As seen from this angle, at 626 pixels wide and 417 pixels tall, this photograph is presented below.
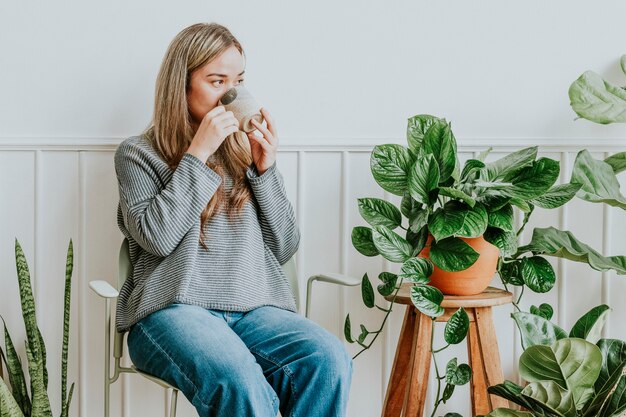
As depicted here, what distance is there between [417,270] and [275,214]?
0.40 metres

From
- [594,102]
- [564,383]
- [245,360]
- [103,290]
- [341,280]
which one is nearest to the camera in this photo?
[245,360]

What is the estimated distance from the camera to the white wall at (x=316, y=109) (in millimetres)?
2084

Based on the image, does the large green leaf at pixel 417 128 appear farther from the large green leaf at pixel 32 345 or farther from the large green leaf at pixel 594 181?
the large green leaf at pixel 32 345

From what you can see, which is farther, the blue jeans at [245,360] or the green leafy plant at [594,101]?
the green leafy plant at [594,101]

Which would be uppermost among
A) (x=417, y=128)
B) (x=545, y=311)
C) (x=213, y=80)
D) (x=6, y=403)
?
(x=213, y=80)

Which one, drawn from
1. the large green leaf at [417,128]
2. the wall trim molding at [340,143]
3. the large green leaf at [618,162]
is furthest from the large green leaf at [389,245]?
the large green leaf at [618,162]

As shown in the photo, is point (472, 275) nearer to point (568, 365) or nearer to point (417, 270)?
point (417, 270)

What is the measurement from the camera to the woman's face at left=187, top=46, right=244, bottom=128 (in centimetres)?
185

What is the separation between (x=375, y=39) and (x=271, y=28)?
0.30 m

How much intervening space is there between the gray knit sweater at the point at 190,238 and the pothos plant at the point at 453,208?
0.23 meters

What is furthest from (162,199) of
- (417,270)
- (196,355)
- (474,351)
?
(474,351)

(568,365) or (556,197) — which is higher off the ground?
(556,197)

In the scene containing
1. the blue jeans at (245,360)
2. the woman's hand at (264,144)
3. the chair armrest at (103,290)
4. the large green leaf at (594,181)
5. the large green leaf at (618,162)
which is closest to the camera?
the blue jeans at (245,360)

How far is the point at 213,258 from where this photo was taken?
71.0 inches
